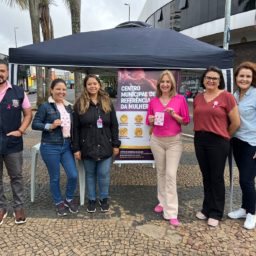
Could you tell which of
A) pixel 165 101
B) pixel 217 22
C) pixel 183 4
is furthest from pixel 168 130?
pixel 183 4

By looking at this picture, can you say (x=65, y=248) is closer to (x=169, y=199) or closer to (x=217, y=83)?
(x=169, y=199)

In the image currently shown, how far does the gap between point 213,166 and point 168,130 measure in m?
0.69

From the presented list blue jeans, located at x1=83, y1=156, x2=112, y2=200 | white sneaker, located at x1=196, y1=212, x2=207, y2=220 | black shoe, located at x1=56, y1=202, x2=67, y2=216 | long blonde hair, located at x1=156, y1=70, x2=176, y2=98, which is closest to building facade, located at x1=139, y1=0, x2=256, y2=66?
long blonde hair, located at x1=156, y1=70, x2=176, y2=98

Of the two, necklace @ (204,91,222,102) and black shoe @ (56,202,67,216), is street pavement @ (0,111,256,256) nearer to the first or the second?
black shoe @ (56,202,67,216)

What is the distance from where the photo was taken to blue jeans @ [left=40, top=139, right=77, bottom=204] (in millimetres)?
3898

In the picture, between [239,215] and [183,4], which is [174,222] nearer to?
[239,215]

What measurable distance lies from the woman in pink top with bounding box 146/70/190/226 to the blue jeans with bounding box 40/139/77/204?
1.09 meters

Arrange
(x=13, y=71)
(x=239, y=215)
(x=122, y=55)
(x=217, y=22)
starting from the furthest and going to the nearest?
(x=217, y=22), (x=13, y=71), (x=122, y=55), (x=239, y=215)

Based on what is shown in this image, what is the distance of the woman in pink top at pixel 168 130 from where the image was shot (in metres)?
3.80

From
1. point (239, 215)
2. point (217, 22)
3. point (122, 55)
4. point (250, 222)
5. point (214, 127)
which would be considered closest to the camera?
point (214, 127)

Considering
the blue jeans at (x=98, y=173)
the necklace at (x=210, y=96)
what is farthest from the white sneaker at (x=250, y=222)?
the blue jeans at (x=98, y=173)

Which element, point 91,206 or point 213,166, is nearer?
point 213,166

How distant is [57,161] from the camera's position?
3941 mm

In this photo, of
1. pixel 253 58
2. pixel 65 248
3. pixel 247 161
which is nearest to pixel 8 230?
pixel 65 248
